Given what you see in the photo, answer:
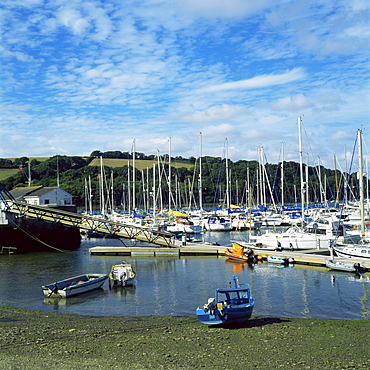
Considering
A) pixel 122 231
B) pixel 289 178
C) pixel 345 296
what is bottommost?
pixel 345 296

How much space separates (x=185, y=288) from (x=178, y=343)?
15285 mm

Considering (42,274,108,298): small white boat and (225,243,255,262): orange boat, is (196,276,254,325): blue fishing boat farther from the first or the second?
(225,243,255,262): orange boat

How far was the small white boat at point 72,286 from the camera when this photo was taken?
31.0 metres

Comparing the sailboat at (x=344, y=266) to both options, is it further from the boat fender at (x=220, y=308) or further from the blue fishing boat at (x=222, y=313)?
the boat fender at (x=220, y=308)

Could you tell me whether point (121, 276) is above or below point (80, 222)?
below

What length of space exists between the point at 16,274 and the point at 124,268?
1241 centimetres

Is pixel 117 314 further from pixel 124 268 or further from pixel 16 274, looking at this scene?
pixel 16 274

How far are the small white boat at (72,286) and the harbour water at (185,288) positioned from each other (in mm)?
407

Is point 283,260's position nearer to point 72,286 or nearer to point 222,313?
point 72,286

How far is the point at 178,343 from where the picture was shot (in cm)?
1917

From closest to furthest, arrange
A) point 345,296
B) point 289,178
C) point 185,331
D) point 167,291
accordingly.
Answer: point 185,331 → point 345,296 → point 167,291 → point 289,178

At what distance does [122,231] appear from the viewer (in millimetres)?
56188

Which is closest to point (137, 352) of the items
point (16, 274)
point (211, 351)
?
point (211, 351)

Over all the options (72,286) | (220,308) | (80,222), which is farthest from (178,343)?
(80,222)
